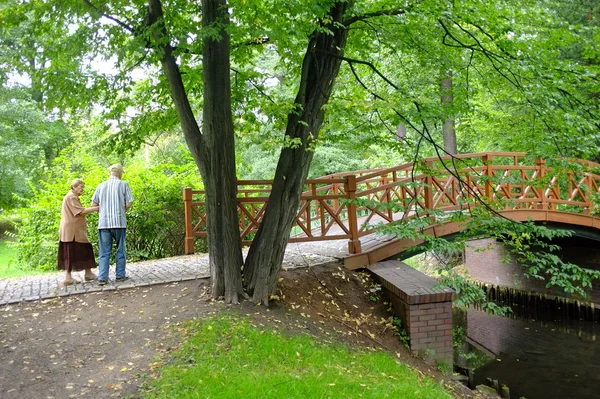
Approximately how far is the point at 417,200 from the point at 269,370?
3682 mm

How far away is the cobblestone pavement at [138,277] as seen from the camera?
7.40m

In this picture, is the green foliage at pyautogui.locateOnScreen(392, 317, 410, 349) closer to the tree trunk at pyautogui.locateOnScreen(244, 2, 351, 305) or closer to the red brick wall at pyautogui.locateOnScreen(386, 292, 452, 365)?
the red brick wall at pyautogui.locateOnScreen(386, 292, 452, 365)

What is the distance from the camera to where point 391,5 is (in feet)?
25.9

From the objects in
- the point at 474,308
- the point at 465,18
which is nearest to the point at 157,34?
the point at 465,18

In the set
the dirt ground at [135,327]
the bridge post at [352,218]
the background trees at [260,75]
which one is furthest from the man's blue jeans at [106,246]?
the bridge post at [352,218]

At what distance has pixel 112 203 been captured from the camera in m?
7.74

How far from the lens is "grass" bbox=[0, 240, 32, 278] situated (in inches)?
479

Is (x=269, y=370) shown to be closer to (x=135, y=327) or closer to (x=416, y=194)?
(x=135, y=327)

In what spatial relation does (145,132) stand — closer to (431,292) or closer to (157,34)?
(157,34)

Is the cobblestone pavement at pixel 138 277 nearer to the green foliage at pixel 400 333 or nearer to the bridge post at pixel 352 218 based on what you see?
the bridge post at pixel 352 218

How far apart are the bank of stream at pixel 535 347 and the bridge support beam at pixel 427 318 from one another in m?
1.67

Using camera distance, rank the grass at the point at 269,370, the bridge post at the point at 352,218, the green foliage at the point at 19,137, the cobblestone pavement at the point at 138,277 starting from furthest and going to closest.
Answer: the green foliage at the point at 19,137
the bridge post at the point at 352,218
the cobblestone pavement at the point at 138,277
the grass at the point at 269,370

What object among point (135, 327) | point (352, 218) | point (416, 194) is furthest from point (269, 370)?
point (416, 194)

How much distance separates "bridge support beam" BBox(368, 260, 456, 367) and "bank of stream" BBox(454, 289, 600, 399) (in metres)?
1.67
